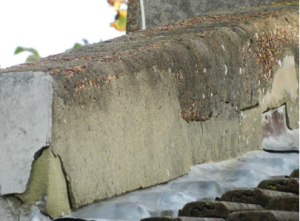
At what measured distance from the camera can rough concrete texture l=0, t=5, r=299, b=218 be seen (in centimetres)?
254

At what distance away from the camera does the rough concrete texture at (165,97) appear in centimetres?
254

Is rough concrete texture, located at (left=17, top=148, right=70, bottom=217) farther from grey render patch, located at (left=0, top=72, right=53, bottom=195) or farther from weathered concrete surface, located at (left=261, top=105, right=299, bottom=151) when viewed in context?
weathered concrete surface, located at (left=261, top=105, right=299, bottom=151)

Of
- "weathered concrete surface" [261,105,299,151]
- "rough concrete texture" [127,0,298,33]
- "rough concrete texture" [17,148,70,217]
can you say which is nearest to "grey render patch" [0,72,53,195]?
"rough concrete texture" [17,148,70,217]

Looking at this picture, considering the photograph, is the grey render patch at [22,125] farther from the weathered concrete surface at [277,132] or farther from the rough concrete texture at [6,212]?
the weathered concrete surface at [277,132]

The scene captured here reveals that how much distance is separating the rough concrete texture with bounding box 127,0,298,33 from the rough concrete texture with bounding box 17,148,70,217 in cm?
256

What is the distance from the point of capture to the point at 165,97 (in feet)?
9.83

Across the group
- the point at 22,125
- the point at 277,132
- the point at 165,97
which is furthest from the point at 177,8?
the point at 22,125

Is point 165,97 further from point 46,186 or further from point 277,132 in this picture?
point 277,132

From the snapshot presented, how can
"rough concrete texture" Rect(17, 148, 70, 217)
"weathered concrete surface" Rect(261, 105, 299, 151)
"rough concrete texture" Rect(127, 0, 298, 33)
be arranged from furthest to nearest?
"rough concrete texture" Rect(127, 0, 298, 33)
"weathered concrete surface" Rect(261, 105, 299, 151)
"rough concrete texture" Rect(17, 148, 70, 217)

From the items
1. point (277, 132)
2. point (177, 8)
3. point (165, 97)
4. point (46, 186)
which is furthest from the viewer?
point (177, 8)

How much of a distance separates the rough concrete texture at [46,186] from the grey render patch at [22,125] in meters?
0.02

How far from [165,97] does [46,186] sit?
0.78m

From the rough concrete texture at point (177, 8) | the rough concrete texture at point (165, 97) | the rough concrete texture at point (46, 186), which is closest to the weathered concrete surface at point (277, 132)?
the rough concrete texture at point (165, 97)

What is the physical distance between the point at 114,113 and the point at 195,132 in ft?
1.98
